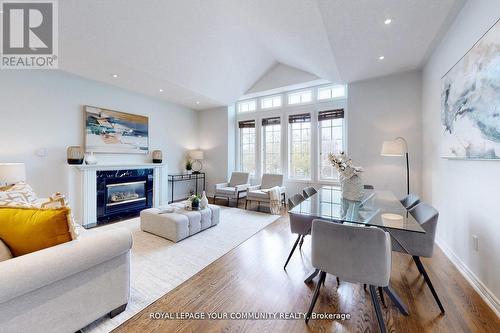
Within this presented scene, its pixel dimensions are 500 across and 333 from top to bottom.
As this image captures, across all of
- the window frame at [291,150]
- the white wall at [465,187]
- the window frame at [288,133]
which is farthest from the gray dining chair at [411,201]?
the window frame at [291,150]

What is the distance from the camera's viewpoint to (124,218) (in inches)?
166

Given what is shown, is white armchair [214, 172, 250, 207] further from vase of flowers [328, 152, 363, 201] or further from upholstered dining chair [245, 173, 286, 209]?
vase of flowers [328, 152, 363, 201]

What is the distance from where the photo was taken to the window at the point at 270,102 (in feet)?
19.7

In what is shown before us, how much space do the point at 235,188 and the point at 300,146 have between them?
211 centimetres

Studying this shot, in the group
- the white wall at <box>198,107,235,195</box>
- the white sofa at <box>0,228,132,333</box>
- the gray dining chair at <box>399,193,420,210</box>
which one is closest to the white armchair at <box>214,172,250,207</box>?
the white wall at <box>198,107,235,195</box>

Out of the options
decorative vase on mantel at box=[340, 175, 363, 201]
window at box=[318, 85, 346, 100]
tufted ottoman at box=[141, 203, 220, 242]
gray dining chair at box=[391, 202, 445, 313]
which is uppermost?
window at box=[318, 85, 346, 100]

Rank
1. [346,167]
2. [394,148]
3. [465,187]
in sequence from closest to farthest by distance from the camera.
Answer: [465,187]
[346,167]
[394,148]

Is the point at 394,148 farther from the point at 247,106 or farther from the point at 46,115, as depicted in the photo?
the point at 46,115

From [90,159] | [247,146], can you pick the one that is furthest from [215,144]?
[90,159]

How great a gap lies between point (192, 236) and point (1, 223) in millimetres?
2142

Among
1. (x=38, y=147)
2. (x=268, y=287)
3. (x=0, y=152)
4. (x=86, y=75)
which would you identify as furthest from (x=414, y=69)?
(x=0, y=152)

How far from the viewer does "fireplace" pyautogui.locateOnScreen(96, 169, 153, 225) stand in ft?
13.4

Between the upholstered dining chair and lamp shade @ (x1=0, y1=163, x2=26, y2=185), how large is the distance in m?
3.88

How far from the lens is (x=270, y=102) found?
20.1ft
